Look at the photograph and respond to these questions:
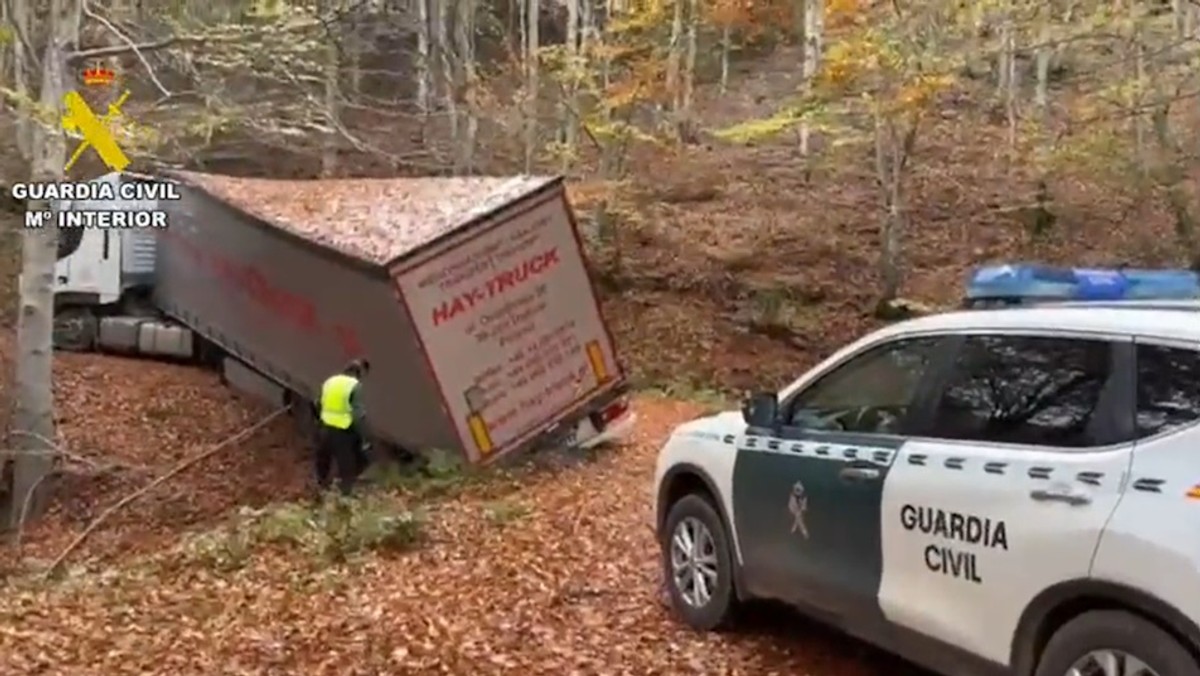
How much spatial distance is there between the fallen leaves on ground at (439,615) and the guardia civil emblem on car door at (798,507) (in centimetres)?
81

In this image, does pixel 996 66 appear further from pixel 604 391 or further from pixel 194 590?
pixel 194 590

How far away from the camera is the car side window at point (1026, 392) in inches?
167

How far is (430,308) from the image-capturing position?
11805 mm

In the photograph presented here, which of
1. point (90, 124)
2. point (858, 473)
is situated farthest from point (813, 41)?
point (858, 473)

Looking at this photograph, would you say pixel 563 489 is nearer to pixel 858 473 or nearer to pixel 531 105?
pixel 858 473

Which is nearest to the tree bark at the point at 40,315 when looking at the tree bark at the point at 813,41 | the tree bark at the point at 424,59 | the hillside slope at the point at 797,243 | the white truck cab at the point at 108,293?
the white truck cab at the point at 108,293

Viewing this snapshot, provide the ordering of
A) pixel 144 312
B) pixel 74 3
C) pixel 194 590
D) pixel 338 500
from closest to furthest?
1. pixel 194 590
2. pixel 338 500
3. pixel 74 3
4. pixel 144 312

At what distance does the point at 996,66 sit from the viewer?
31109 millimetres

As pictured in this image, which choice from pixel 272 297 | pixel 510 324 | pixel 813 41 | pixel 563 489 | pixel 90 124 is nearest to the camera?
pixel 90 124

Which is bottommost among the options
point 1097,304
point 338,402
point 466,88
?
point 338,402

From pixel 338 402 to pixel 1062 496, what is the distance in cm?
901

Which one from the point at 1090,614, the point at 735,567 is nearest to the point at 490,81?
the point at 735,567

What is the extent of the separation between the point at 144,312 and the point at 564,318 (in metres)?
9.28

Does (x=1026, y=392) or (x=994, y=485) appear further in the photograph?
(x=1026, y=392)
